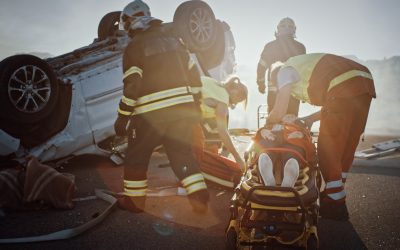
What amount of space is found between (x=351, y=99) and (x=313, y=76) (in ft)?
1.33

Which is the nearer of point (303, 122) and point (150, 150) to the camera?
point (150, 150)

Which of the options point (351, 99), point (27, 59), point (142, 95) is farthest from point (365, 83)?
point (27, 59)

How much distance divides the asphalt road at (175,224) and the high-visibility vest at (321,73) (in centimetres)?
124

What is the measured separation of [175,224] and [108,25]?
4.53m

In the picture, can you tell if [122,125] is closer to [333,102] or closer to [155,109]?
[155,109]

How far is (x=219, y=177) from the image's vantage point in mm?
3809

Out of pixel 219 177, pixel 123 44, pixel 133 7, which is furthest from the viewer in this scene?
pixel 123 44

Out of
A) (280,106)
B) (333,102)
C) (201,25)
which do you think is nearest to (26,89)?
(201,25)

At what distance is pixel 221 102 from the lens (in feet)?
12.1

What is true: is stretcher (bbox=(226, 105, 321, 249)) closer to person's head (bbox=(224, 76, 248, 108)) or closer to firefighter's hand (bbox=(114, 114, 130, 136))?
firefighter's hand (bbox=(114, 114, 130, 136))

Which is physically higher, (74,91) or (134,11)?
(134,11)

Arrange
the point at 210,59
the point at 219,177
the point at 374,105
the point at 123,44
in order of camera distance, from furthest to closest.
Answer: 1. the point at 374,105
2. the point at 210,59
3. the point at 123,44
4. the point at 219,177

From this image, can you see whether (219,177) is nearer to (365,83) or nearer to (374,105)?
(365,83)

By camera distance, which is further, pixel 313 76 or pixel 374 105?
pixel 374 105
